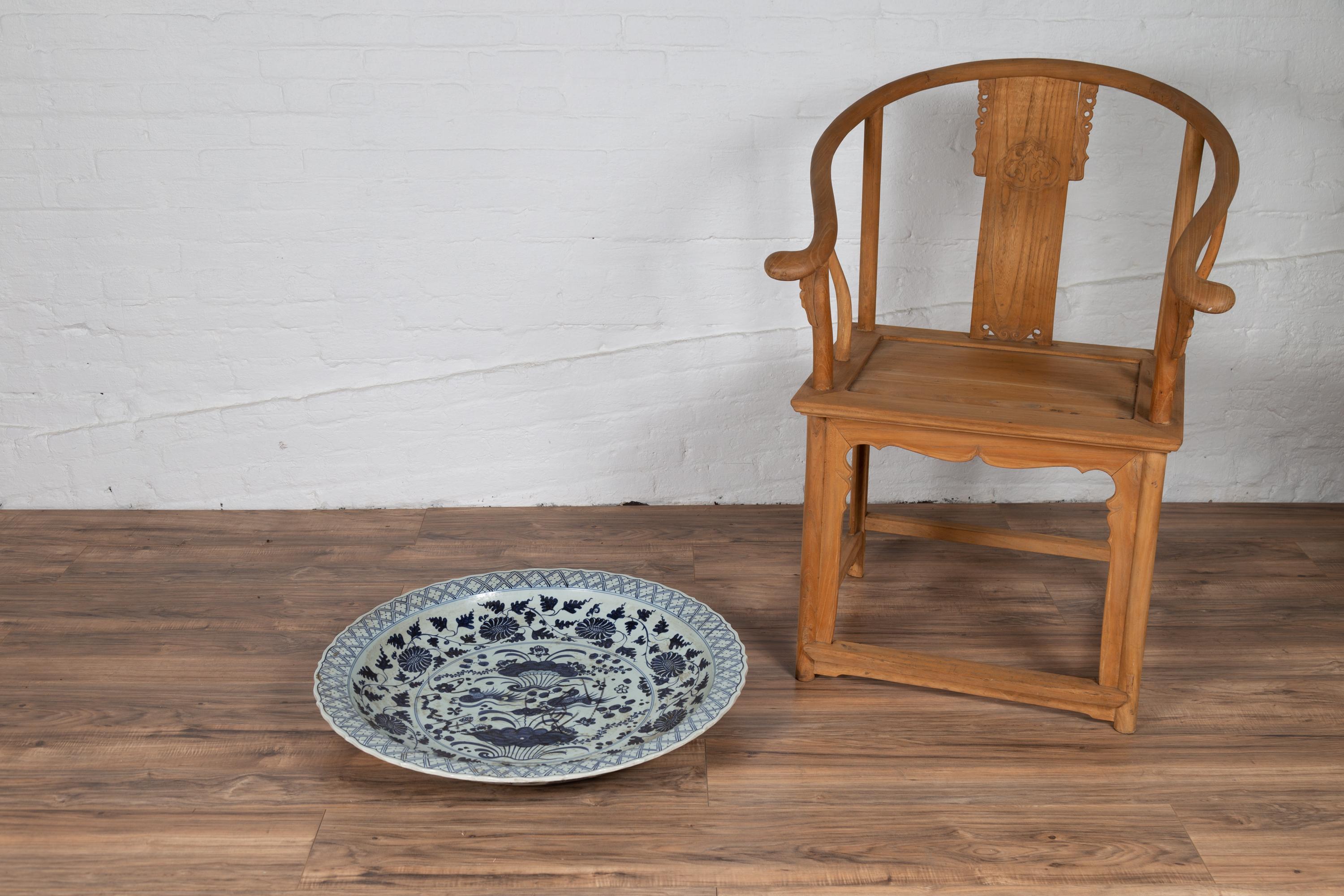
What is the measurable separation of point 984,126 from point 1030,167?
93mm

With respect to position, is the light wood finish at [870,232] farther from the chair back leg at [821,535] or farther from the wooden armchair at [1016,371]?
the chair back leg at [821,535]

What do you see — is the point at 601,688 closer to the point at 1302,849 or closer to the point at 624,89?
the point at 1302,849

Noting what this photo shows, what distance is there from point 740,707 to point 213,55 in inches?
57.5

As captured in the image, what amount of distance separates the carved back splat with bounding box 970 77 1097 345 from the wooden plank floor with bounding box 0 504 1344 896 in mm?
519

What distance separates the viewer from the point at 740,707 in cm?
169

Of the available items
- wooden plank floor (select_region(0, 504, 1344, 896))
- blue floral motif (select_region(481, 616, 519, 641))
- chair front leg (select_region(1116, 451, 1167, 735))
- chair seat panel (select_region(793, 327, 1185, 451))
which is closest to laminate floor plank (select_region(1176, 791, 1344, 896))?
wooden plank floor (select_region(0, 504, 1344, 896))

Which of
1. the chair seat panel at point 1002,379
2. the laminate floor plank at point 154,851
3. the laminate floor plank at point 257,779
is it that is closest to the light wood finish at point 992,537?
the chair seat panel at point 1002,379

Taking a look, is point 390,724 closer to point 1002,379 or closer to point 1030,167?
point 1002,379

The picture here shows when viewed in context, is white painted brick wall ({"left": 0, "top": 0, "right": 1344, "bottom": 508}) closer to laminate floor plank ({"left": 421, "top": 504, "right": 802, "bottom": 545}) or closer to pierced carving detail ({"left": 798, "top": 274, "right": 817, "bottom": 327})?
laminate floor plank ({"left": 421, "top": 504, "right": 802, "bottom": 545})

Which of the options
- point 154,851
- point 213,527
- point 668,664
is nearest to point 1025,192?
point 668,664

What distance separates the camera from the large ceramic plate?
4.81ft

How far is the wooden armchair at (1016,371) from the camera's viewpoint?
4.90 feet

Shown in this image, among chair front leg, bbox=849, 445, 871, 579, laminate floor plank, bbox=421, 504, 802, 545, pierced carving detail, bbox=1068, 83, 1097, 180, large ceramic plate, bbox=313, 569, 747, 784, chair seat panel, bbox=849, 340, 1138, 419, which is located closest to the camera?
large ceramic plate, bbox=313, 569, 747, 784

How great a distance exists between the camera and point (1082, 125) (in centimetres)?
173
